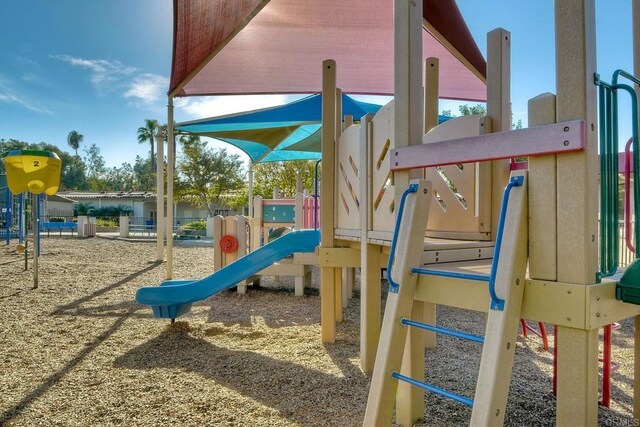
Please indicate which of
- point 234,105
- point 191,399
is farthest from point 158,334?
point 234,105

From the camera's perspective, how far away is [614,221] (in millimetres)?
1905

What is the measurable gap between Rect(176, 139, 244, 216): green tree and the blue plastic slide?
90.5 feet

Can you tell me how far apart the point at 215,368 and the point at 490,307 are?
2572mm

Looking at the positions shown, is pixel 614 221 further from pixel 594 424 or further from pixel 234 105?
pixel 234 105

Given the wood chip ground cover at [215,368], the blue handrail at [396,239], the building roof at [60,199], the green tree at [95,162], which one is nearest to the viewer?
the blue handrail at [396,239]

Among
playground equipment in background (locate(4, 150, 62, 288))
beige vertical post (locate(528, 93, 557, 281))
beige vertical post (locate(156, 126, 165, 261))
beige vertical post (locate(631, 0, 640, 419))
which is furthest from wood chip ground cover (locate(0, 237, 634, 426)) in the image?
beige vertical post (locate(156, 126, 165, 261))

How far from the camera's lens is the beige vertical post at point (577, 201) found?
1575mm

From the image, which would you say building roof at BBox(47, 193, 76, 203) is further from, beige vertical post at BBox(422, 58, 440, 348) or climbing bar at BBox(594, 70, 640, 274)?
climbing bar at BBox(594, 70, 640, 274)

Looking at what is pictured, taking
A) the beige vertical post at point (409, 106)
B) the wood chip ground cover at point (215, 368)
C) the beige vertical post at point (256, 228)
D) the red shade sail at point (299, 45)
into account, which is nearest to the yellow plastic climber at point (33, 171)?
the wood chip ground cover at point (215, 368)

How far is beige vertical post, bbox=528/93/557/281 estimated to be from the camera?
1664 millimetres

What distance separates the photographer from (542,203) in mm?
1700

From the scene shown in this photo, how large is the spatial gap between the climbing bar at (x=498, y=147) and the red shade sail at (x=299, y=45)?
126 inches

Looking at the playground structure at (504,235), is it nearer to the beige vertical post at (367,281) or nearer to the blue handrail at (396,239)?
the blue handrail at (396,239)

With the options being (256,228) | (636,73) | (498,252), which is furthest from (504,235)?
(256,228)
